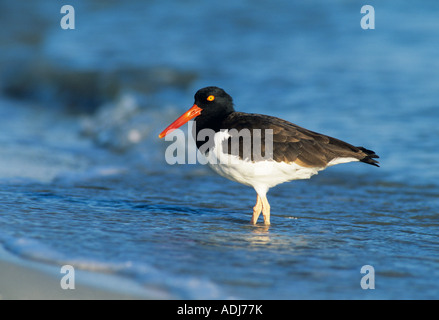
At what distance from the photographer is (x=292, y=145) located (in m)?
5.14

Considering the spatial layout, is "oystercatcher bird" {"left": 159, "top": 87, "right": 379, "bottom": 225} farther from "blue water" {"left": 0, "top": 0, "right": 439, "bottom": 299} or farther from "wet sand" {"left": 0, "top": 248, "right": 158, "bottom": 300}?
"wet sand" {"left": 0, "top": 248, "right": 158, "bottom": 300}

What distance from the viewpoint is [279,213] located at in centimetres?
595

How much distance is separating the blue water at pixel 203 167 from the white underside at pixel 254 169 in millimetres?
445

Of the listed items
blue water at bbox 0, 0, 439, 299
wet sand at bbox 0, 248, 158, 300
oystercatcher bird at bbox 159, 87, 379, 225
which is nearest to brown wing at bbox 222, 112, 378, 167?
oystercatcher bird at bbox 159, 87, 379, 225

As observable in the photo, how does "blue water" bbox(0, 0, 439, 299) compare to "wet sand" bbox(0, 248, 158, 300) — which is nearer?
"wet sand" bbox(0, 248, 158, 300)

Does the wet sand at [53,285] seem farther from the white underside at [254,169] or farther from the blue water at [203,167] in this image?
the white underside at [254,169]

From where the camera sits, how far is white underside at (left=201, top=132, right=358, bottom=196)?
502 centimetres

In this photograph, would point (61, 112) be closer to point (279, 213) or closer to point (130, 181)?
point (130, 181)

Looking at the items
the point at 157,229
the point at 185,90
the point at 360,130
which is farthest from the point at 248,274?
the point at 185,90

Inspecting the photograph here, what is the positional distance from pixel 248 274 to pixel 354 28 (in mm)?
11269

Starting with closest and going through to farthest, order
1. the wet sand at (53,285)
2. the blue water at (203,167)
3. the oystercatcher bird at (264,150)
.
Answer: the wet sand at (53,285)
the blue water at (203,167)
the oystercatcher bird at (264,150)

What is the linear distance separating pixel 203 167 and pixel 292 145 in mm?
2770

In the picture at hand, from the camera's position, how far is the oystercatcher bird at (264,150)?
197 inches

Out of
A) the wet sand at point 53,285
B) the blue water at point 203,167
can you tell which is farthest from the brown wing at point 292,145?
the wet sand at point 53,285
